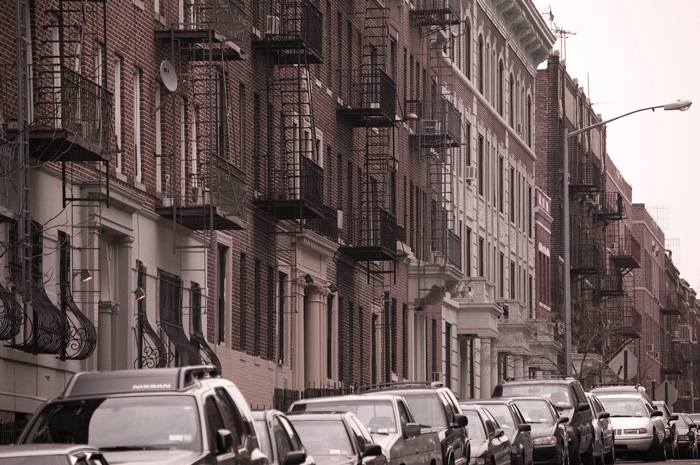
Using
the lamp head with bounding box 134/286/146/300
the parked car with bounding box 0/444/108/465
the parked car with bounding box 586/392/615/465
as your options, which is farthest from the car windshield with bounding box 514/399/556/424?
the parked car with bounding box 0/444/108/465

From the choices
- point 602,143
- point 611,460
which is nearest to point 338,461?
point 611,460

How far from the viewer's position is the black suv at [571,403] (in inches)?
1277

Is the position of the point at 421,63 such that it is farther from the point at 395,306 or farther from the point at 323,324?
the point at 323,324

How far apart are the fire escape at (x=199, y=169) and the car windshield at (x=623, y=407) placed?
12.7 metres

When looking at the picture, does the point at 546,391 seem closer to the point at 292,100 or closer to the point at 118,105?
the point at 292,100

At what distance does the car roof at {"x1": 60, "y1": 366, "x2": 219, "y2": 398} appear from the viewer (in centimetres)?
1446

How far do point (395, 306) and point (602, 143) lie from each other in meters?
48.2

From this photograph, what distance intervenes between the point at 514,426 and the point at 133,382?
50.2 ft

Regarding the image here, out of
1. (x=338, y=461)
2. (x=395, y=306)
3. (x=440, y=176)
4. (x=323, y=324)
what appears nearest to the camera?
(x=338, y=461)

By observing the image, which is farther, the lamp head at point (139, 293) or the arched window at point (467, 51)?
the arched window at point (467, 51)

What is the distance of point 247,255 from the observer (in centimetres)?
3456

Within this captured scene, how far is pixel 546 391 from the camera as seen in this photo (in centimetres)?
3422

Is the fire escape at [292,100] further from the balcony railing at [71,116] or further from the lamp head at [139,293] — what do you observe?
the balcony railing at [71,116]

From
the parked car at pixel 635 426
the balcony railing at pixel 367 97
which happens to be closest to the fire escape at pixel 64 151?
the balcony railing at pixel 367 97
